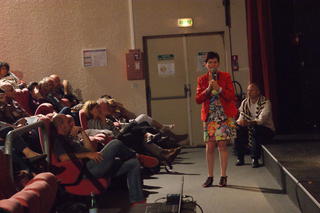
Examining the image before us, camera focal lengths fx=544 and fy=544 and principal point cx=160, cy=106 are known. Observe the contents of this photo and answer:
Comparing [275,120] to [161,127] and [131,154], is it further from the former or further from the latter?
[131,154]

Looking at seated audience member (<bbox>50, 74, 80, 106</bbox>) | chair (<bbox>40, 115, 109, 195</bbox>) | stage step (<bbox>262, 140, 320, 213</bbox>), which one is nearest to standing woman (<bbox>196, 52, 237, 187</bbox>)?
stage step (<bbox>262, 140, 320, 213</bbox>)

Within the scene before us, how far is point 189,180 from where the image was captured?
5.91m

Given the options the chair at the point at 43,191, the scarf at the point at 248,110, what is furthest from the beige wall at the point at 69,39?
the chair at the point at 43,191

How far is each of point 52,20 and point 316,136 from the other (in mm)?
4363

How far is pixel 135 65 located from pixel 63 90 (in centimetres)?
117

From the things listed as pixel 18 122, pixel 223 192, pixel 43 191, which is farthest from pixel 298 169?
pixel 43 191

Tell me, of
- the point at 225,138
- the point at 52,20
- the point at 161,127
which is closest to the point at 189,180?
the point at 225,138

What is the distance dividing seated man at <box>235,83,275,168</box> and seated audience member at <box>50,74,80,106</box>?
8.46 ft

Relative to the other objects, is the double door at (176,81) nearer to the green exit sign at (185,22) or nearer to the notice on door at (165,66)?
the notice on door at (165,66)

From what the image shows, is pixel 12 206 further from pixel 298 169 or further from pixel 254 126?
pixel 254 126

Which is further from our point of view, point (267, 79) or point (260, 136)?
point (267, 79)

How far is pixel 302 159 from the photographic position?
5.47 metres

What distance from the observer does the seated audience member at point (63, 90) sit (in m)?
7.80

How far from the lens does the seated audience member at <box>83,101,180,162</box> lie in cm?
608
